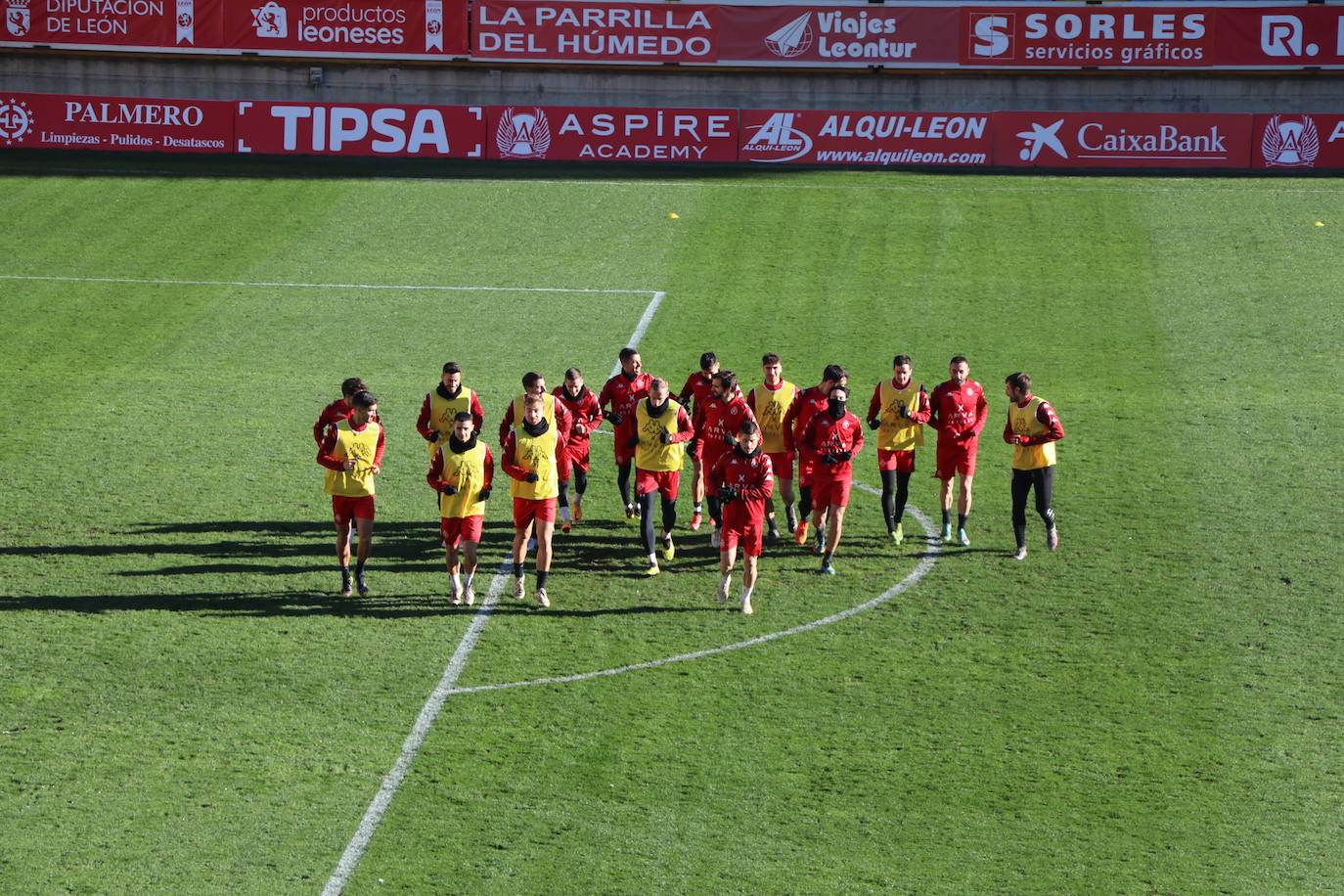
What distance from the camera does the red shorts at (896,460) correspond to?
16.4 meters

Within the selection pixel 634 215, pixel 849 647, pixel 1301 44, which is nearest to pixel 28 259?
pixel 634 215

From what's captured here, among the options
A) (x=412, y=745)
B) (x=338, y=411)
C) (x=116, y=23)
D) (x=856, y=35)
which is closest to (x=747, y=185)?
(x=856, y=35)

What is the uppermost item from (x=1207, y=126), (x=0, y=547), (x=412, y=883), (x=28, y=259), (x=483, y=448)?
(x=1207, y=126)

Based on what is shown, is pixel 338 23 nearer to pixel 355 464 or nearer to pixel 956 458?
pixel 355 464

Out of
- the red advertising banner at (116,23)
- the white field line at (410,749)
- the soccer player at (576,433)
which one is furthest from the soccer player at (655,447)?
the red advertising banner at (116,23)

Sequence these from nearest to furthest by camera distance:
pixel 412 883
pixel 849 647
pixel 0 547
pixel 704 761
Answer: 1. pixel 412 883
2. pixel 704 761
3. pixel 849 647
4. pixel 0 547

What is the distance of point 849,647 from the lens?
13.6 metres

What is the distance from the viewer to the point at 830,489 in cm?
1528

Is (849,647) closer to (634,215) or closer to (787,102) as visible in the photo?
(634,215)

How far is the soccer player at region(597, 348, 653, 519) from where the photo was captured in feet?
53.8

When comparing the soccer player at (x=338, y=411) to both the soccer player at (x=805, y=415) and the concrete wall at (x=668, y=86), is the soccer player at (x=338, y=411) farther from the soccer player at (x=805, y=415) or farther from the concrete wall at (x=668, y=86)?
the concrete wall at (x=668, y=86)

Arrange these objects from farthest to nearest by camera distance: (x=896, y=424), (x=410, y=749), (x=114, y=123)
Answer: (x=114, y=123)
(x=896, y=424)
(x=410, y=749)

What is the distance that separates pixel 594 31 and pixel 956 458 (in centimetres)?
2476

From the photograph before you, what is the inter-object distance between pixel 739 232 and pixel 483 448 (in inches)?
666
